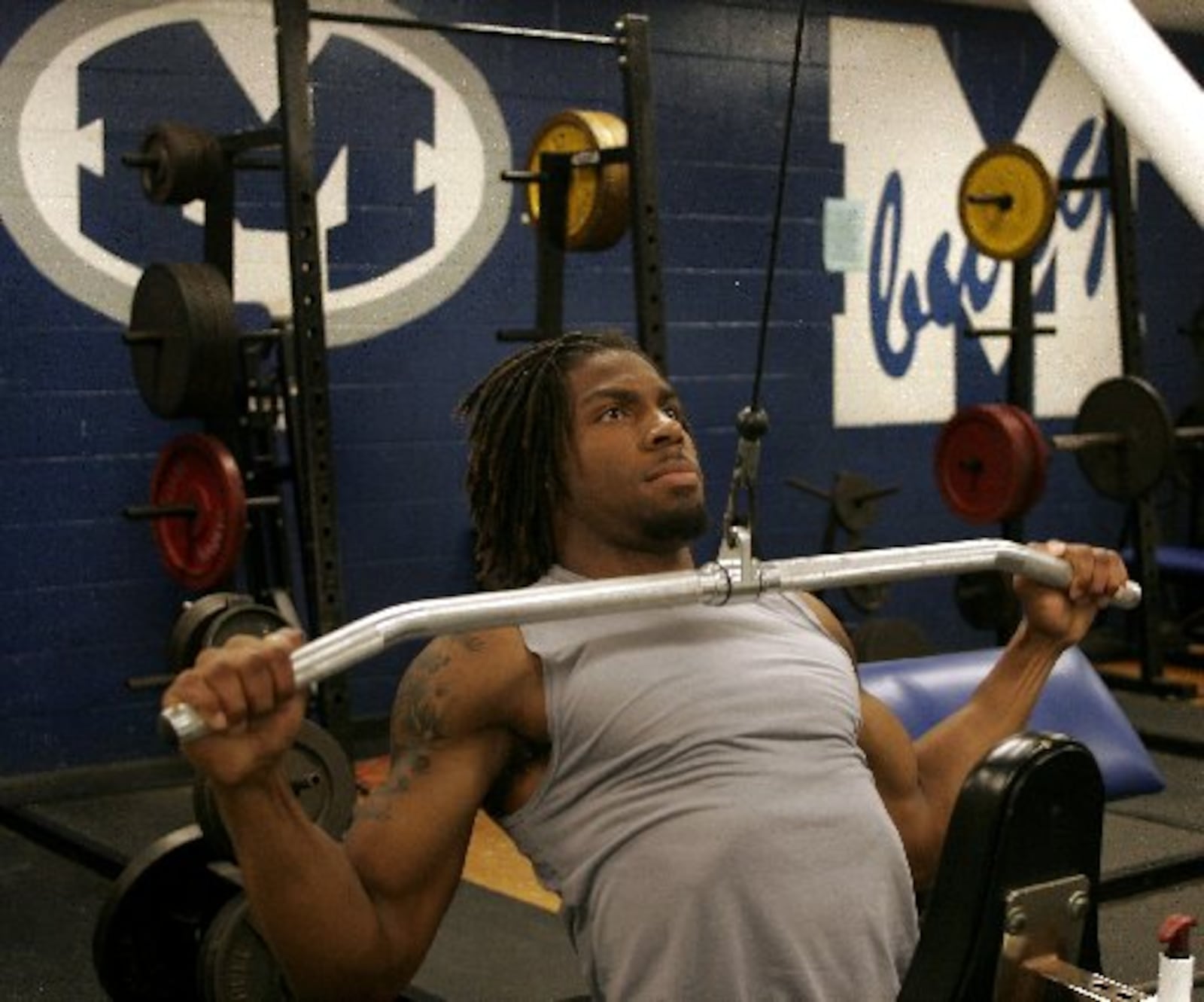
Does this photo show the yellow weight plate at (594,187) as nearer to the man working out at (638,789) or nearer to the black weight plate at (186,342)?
the black weight plate at (186,342)

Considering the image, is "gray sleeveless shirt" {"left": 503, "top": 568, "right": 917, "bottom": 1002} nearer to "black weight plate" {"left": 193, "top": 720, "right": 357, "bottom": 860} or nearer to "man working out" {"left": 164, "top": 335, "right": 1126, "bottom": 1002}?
"man working out" {"left": 164, "top": 335, "right": 1126, "bottom": 1002}

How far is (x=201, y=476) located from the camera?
4336 mm

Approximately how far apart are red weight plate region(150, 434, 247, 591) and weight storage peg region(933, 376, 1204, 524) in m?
2.34

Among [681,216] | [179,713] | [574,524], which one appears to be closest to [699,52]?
[681,216]

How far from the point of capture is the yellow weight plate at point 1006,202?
5.59 meters

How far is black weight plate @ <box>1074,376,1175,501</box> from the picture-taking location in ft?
18.3

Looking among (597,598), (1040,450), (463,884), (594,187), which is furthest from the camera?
(1040,450)

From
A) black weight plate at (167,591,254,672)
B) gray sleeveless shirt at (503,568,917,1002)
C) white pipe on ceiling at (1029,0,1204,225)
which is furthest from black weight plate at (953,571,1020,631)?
white pipe on ceiling at (1029,0,1204,225)

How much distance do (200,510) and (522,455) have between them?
2.60 m

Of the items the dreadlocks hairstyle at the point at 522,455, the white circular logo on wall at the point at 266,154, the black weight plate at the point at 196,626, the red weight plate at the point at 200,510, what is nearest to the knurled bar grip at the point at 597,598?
the dreadlocks hairstyle at the point at 522,455

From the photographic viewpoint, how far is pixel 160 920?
10.8 feet

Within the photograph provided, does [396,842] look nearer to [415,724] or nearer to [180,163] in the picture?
[415,724]

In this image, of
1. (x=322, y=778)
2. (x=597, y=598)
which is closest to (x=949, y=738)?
(x=597, y=598)

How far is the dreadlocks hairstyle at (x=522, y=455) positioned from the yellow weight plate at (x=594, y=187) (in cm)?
271
